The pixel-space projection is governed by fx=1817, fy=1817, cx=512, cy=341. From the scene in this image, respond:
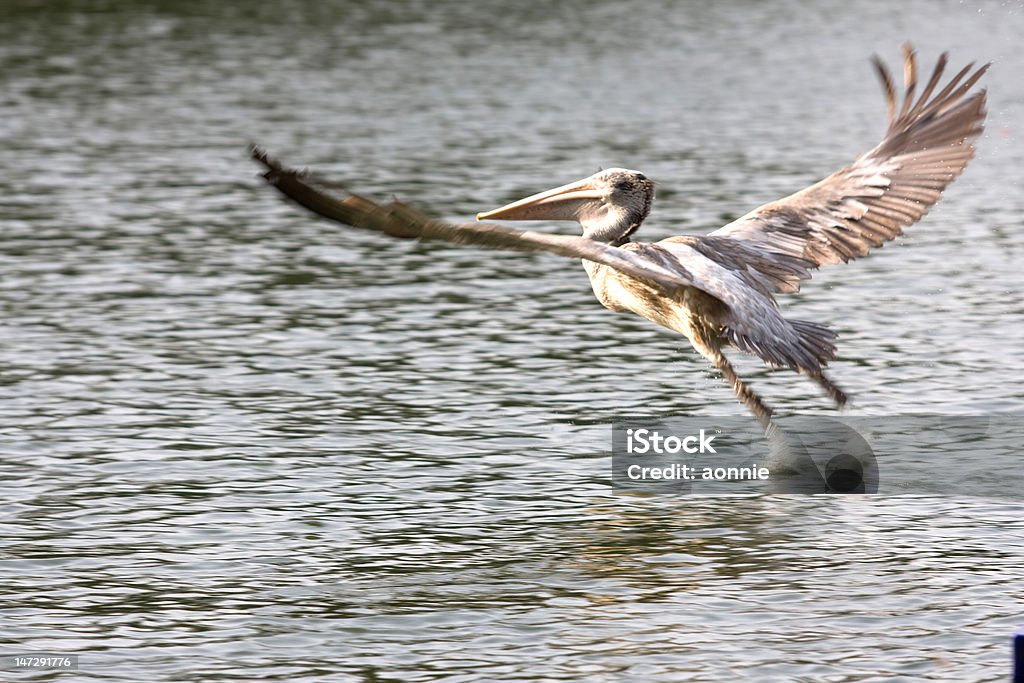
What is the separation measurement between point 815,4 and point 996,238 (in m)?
19.8

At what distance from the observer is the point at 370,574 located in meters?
7.39

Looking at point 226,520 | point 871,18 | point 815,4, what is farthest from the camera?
point 815,4

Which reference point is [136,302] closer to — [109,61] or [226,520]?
[226,520]

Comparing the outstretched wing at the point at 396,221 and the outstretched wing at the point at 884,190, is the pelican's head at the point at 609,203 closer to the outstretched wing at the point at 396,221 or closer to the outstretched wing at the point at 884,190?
the outstretched wing at the point at 884,190

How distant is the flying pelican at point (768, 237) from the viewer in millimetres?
8148

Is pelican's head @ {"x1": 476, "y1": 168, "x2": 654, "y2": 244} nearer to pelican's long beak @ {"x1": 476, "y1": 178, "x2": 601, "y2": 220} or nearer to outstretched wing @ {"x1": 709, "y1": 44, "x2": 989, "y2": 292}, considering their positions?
pelican's long beak @ {"x1": 476, "y1": 178, "x2": 601, "y2": 220}

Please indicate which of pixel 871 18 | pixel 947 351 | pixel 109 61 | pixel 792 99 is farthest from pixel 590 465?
pixel 871 18

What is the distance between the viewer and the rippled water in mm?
6730

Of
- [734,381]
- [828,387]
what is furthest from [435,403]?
[828,387]

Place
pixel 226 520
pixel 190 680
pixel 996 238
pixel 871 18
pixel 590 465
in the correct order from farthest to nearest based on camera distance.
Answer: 1. pixel 871 18
2. pixel 996 238
3. pixel 590 465
4. pixel 226 520
5. pixel 190 680

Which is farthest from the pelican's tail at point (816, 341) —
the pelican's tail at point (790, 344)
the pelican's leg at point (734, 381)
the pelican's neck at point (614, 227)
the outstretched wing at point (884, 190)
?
the pelican's neck at point (614, 227)

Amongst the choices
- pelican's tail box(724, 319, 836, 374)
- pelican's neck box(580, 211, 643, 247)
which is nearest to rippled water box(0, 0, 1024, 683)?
pelican's tail box(724, 319, 836, 374)

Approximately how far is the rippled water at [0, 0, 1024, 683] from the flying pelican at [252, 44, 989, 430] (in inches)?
30.9

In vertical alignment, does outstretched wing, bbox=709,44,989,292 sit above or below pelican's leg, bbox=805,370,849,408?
above
